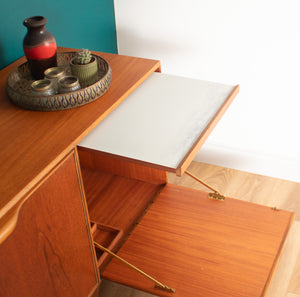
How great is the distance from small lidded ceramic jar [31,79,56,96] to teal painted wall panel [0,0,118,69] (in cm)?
32

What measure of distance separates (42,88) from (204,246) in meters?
0.80

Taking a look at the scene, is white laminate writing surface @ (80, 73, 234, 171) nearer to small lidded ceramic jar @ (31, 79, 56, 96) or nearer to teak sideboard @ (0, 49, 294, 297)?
teak sideboard @ (0, 49, 294, 297)

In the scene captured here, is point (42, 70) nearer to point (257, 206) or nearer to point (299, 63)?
point (257, 206)

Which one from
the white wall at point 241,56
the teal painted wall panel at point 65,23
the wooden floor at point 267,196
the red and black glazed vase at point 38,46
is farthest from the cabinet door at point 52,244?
the white wall at point 241,56

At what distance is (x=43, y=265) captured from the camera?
119cm

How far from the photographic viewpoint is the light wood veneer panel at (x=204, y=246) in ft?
4.85

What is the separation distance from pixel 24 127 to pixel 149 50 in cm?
120

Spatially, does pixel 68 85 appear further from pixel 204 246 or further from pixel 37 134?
pixel 204 246

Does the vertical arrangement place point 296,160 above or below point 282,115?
below

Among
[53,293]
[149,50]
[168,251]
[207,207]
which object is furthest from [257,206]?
[149,50]

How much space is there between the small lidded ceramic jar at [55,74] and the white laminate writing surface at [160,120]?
206 millimetres

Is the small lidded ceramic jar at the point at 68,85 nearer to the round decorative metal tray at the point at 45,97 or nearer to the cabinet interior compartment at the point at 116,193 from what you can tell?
the round decorative metal tray at the point at 45,97

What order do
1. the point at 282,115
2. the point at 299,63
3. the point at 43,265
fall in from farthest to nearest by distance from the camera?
the point at 282,115, the point at 299,63, the point at 43,265


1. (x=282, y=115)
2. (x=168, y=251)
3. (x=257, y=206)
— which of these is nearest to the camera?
(x=168, y=251)
